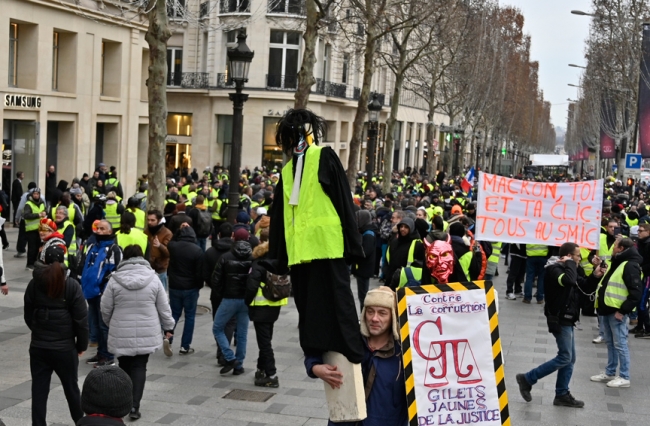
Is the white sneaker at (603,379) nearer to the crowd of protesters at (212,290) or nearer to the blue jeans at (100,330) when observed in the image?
the crowd of protesters at (212,290)

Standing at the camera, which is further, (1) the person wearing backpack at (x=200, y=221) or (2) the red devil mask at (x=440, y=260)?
(1) the person wearing backpack at (x=200, y=221)

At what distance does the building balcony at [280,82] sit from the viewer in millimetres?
47000

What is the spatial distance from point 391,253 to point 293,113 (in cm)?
837

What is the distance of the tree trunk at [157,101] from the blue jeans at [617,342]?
810 cm

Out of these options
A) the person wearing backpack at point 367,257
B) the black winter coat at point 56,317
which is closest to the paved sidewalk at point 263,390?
the black winter coat at point 56,317

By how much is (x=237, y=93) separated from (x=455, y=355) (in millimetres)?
12980

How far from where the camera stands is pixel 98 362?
10594mm

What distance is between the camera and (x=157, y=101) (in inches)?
624

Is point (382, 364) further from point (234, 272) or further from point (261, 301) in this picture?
point (234, 272)

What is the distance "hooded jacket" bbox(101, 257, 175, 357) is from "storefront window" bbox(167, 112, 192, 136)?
41567mm

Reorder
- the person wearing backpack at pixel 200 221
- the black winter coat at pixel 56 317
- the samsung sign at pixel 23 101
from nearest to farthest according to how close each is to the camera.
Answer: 1. the black winter coat at pixel 56 317
2. the person wearing backpack at pixel 200 221
3. the samsung sign at pixel 23 101

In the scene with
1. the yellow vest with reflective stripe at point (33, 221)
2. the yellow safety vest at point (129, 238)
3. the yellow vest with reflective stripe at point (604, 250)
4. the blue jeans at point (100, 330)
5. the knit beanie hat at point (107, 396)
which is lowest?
the blue jeans at point (100, 330)

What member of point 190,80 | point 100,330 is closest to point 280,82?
point 190,80

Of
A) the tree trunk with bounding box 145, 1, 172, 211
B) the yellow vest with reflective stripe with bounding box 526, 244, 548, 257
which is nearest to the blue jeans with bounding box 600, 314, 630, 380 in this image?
the yellow vest with reflective stripe with bounding box 526, 244, 548, 257
